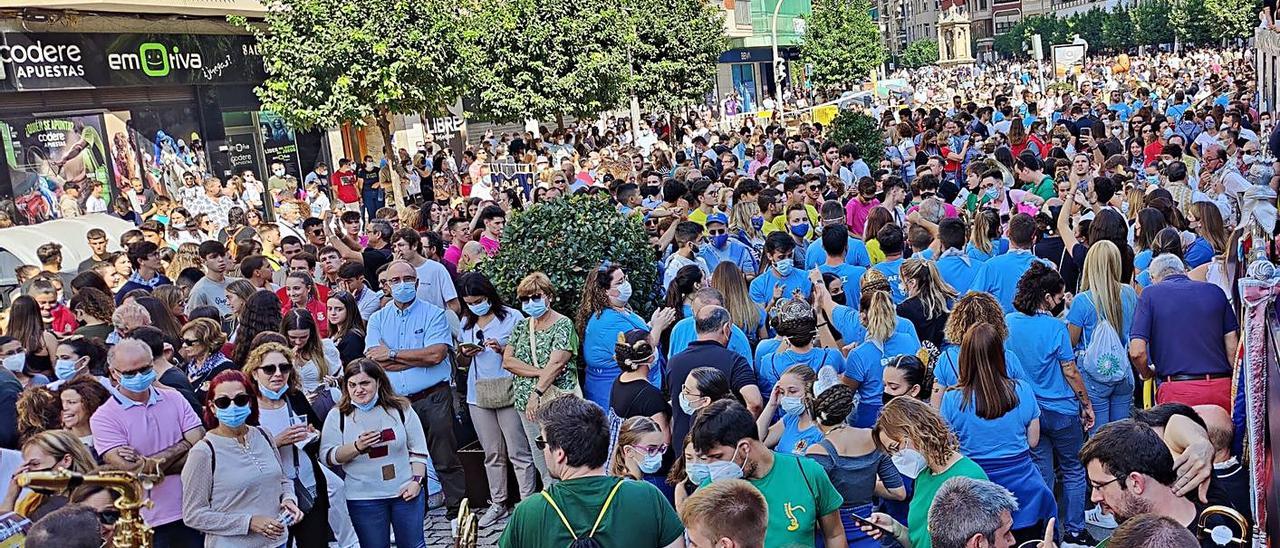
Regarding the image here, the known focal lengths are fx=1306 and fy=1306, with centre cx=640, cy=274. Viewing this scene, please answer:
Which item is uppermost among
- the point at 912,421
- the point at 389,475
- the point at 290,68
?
the point at 290,68

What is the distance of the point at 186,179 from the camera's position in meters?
21.4

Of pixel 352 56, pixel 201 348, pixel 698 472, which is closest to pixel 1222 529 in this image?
pixel 698 472

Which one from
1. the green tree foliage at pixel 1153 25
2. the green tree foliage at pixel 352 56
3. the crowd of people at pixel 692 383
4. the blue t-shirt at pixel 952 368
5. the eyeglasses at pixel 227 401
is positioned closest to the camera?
the crowd of people at pixel 692 383

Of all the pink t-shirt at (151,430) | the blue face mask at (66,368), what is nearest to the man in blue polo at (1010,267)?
the pink t-shirt at (151,430)

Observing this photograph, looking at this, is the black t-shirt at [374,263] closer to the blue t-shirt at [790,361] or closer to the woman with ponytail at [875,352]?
the blue t-shirt at [790,361]

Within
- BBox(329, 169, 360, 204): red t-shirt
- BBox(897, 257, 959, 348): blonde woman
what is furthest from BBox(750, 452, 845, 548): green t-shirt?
BBox(329, 169, 360, 204): red t-shirt

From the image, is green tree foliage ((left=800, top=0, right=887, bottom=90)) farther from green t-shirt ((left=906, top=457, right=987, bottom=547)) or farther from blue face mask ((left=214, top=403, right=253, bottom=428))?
green t-shirt ((left=906, top=457, right=987, bottom=547))

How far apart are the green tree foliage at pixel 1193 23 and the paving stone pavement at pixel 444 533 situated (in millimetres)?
69680

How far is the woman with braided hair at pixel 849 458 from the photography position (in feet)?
18.4

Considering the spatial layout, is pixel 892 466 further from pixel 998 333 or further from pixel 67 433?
pixel 67 433

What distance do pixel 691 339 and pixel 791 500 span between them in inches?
103

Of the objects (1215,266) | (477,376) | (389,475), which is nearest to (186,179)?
(477,376)

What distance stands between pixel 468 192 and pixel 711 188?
36.6ft

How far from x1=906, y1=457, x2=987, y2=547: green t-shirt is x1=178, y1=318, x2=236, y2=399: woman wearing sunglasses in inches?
166
